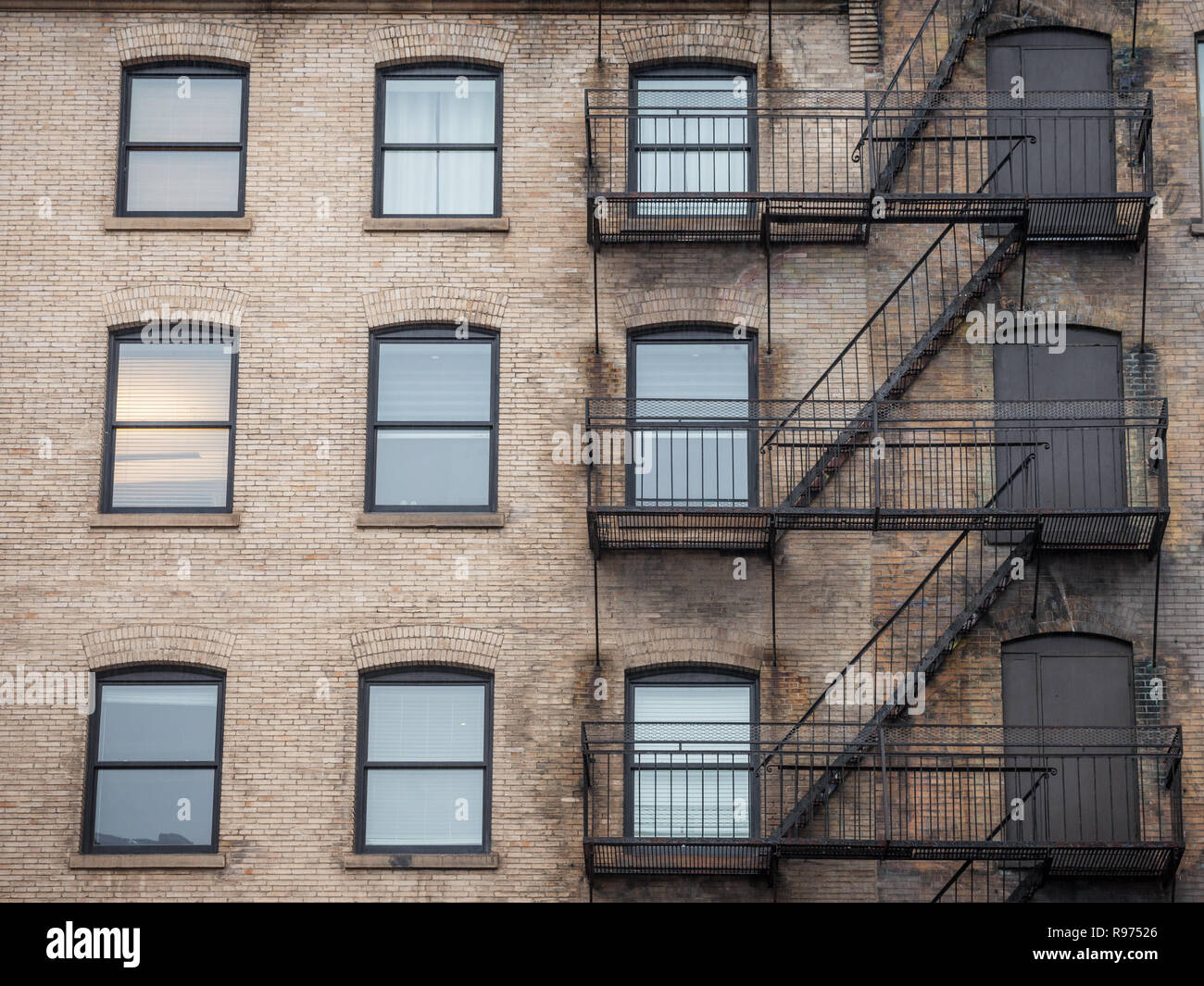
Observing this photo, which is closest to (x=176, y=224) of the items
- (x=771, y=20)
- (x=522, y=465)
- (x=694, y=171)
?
(x=522, y=465)

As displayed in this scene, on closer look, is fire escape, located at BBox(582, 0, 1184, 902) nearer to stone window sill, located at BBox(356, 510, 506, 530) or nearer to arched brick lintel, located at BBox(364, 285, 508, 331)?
stone window sill, located at BBox(356, 510, 506, 530)

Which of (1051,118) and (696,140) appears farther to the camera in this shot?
(696,140)

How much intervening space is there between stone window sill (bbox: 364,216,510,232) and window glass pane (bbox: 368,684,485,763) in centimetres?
489

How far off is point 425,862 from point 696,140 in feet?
27.2

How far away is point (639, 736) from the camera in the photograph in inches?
797

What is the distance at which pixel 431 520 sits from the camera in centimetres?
2053

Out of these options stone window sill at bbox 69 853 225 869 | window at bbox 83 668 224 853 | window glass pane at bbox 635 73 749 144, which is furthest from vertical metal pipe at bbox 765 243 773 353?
stone window sill at bbox 69 853 225 869

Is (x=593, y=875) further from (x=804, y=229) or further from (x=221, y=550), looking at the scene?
(x=804, y=229)

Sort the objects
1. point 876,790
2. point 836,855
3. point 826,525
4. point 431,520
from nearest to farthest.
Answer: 1. point 836,855
2. point 876,790
3. point 826,525
4. point 431,520

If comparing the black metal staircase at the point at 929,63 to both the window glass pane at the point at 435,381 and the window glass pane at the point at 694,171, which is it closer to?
the window glass pane at the point at 694,171

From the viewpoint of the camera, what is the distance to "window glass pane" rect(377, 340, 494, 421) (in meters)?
21.2

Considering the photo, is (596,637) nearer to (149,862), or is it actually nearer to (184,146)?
(149,862)

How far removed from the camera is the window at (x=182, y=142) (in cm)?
2173
